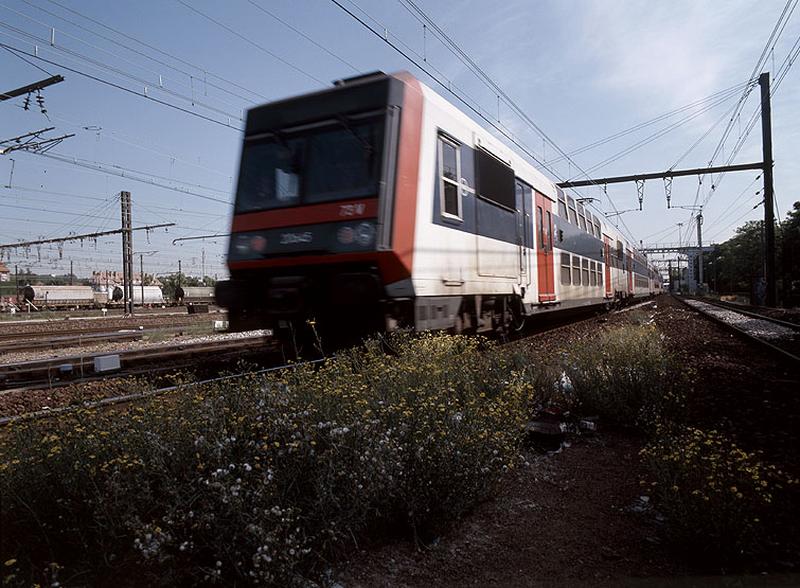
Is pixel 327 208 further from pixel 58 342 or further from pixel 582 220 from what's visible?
pixel 582 220

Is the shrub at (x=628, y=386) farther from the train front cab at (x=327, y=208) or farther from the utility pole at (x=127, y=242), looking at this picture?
the utility pole at (x=127, y=242)

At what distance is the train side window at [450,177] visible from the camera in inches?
254

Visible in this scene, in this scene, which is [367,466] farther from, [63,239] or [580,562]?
[63,239]

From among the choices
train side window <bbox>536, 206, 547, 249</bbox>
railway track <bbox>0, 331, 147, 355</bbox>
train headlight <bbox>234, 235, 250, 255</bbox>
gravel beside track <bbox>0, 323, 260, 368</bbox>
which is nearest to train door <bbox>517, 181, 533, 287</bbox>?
train side window <bbox>536, 206, 547, 249</bbox>

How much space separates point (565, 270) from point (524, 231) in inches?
128

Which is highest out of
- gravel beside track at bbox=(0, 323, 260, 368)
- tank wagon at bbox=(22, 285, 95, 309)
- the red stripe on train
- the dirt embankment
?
the red stripe on train

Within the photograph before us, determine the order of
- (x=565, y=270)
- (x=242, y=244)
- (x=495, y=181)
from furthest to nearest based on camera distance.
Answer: (x=565, y=270) < (x=495, y=181) < (x=242, y=244)

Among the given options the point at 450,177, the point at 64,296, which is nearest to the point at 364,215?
the point at 450,177

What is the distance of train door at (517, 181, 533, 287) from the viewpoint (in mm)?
9094

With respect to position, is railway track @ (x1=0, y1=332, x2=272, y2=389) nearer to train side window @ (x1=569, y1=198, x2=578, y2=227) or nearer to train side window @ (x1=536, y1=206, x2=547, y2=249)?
train side window @ (x1=536, y1=206, x2=547, y2=249)

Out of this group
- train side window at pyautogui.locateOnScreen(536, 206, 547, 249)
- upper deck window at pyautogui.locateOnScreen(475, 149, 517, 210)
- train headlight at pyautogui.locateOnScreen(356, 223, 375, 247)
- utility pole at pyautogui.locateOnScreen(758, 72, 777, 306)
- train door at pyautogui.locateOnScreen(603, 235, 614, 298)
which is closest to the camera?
train headlight at pyautogui.locateOnScreen(356, 223, 375, 247)

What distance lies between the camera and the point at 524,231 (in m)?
9.31

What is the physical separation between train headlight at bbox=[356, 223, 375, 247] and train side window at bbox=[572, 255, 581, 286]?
28.0 ft

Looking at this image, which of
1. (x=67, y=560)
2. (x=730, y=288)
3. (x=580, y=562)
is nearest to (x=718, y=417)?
(x=580, y=562)
